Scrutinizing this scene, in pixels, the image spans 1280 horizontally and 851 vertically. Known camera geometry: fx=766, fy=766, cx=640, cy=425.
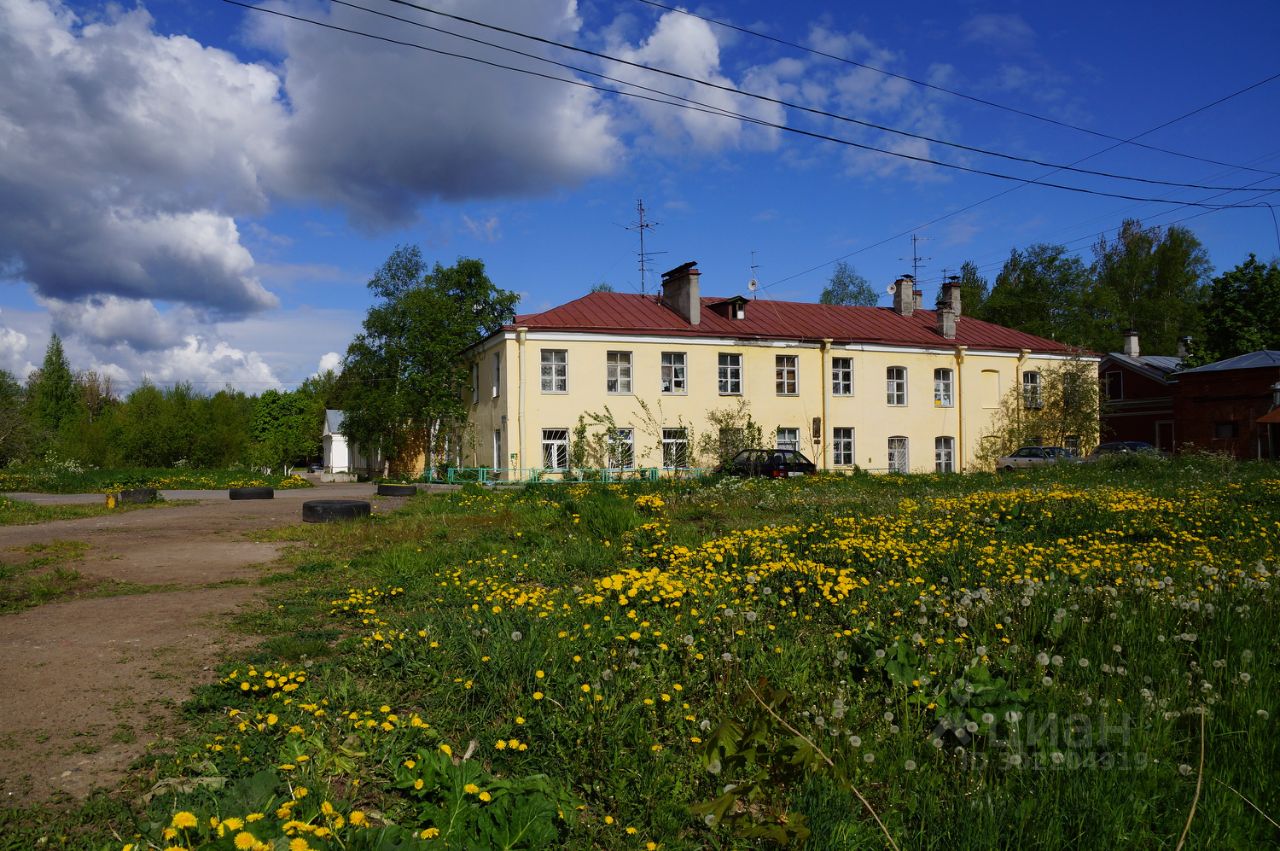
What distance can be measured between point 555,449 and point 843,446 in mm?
13566

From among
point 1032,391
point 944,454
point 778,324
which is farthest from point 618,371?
point 1032,391

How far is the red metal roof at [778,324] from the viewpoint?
31.3m

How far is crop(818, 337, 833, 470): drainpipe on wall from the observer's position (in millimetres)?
34469

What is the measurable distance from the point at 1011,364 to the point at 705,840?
133 ft

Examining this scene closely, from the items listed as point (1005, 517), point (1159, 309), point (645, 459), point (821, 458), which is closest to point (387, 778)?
point (1005, 517)

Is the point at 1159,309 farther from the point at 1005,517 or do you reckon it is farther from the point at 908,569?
the point at 908,569

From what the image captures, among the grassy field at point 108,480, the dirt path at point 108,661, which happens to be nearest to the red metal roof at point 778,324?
the grassy field at point 108,480

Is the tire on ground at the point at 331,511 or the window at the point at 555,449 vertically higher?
the window at the point at 555,449

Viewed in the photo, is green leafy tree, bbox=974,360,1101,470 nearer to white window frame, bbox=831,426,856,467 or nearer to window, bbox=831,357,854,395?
white window frame, bbox=831,426,856,467

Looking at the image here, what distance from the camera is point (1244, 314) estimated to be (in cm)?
4753

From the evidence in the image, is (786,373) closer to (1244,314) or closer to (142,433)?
(142,433)

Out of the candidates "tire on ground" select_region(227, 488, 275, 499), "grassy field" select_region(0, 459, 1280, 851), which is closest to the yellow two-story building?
"tire on ground" select_region(227, 488, 275, 499)

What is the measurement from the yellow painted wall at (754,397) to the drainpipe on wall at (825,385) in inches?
1.8

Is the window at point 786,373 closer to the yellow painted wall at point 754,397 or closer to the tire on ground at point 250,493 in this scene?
the yellow painted wall at point 754,397
